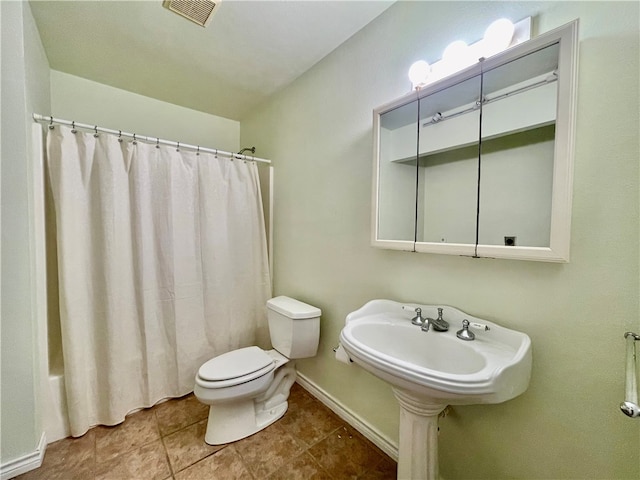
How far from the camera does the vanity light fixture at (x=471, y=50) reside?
881 mm

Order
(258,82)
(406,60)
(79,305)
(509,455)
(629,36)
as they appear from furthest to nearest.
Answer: (258,82) < (79,305) < (406,60) < (509,455) < (629,36)

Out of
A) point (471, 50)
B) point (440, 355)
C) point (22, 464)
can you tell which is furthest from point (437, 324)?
point (22, 464)

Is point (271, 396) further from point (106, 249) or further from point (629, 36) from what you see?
point (629, 36)

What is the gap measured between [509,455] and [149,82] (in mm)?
3021

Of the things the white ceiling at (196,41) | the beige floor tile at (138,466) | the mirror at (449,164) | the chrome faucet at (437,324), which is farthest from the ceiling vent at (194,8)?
the beige floor tile at (138,466)

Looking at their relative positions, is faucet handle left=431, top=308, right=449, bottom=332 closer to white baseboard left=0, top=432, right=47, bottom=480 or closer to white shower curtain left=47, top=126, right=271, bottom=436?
white shower curtain left=47, top=126, right=271, bottom=436

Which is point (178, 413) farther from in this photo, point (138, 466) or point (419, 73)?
point (419, 73)

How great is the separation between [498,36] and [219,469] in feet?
7.30

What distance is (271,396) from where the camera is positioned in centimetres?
165

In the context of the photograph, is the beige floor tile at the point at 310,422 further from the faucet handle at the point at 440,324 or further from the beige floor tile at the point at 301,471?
the faucet handle at the point at 440,324

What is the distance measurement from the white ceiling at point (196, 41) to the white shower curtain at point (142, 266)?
22.7 inches

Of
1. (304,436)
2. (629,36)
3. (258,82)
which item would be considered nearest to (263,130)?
(258,82)

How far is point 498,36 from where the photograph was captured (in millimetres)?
893

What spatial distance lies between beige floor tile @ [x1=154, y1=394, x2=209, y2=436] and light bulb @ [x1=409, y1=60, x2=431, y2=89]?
224 centimetres
